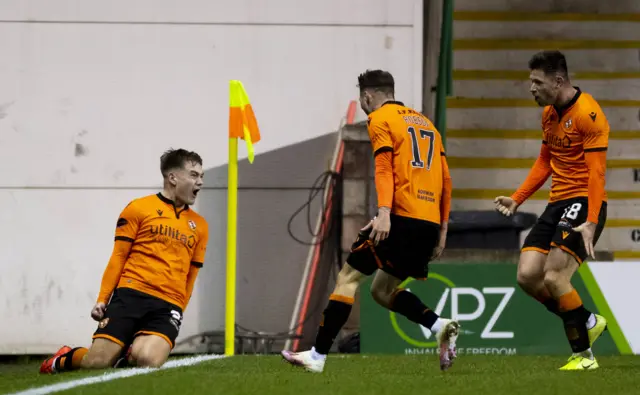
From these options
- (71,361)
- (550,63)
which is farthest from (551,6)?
(71,361)

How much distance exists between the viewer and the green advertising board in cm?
1027

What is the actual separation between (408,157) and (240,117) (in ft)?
10.6

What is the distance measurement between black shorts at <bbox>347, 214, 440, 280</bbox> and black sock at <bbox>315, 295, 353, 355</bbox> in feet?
0.74

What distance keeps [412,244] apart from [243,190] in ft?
16.5

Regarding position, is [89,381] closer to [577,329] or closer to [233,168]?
[577,329]

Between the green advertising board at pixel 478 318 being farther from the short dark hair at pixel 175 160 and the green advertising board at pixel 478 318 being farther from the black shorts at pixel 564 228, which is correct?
the short dark hair at pixel 175 160

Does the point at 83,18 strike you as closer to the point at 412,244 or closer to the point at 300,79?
the point at 300,79

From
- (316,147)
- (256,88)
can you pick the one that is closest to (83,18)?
(256,88)

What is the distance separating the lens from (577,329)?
280 inches

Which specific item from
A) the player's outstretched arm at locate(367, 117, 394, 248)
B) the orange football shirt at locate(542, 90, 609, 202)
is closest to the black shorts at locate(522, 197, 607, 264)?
the orange football shirt at locate(542, 90, 609, 202)

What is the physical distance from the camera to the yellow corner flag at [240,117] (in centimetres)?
971

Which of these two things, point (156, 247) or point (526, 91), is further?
point (526, 91)

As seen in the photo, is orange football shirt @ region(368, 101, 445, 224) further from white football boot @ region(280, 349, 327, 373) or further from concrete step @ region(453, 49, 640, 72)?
concrete step @ region(453, 49, 640, 72)

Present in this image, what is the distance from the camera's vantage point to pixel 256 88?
11602mm
